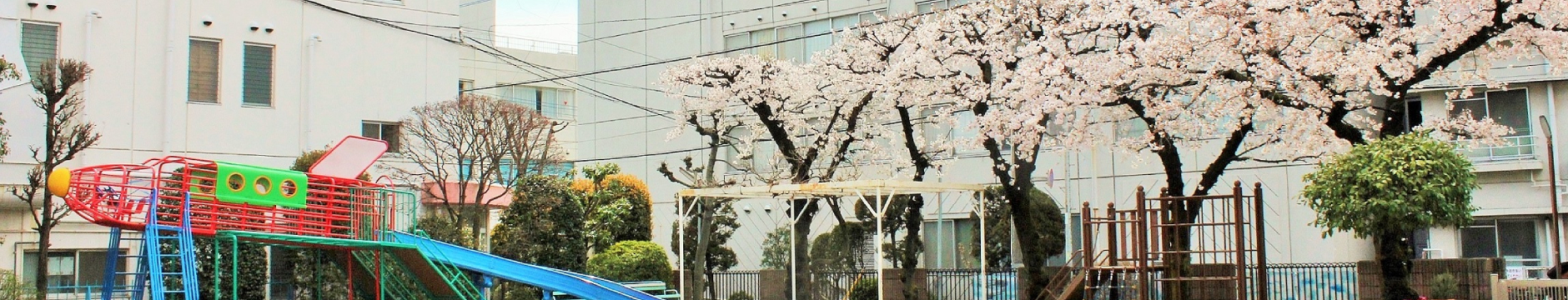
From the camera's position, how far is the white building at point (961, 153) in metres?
24.6

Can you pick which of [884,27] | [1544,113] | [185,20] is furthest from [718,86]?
[1544,113]

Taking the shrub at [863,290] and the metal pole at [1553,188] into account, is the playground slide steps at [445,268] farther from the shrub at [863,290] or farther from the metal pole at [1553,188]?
the metal pole at [1553,188]

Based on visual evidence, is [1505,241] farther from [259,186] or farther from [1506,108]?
[259,186]

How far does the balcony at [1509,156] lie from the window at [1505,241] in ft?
3.71

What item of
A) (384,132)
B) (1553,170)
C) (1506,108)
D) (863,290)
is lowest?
(863,290)

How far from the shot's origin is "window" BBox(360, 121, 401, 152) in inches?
1124

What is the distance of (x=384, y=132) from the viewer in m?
28.9

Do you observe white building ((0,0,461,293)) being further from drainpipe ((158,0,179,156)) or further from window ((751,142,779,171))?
window ((751,142,779,171))

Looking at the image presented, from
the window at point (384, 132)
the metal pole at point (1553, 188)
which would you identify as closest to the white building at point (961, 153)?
the metal pole at point (1553, 188)

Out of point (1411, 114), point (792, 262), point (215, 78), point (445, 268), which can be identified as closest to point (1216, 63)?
point (792, 262)

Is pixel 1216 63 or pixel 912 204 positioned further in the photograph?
pixel 912 204

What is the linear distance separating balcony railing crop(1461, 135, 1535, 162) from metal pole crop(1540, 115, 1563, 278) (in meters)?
0.34

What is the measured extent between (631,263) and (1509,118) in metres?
16.5

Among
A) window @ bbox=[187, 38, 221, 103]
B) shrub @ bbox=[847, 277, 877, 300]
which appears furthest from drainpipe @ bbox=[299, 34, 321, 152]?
shrub @ bbox=[847, 277, 877, 300]
